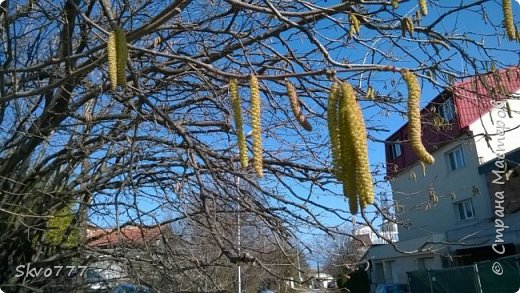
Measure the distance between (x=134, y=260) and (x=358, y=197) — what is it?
148 inches

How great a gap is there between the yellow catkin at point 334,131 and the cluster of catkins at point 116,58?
2.73 feet

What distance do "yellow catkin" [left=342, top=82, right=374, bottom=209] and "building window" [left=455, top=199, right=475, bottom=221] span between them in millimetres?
14634

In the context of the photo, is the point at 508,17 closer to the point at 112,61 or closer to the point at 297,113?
the point at 297,113

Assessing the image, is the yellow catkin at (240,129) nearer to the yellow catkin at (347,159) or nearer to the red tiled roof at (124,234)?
the yellow catkin at (347,159)

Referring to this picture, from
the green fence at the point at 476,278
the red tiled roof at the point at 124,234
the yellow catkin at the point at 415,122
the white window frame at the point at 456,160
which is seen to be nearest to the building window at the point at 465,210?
→ the white window frame at the point at 456,160

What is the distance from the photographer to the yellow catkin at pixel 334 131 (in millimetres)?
1195

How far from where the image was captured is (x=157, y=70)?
3908 millimetres

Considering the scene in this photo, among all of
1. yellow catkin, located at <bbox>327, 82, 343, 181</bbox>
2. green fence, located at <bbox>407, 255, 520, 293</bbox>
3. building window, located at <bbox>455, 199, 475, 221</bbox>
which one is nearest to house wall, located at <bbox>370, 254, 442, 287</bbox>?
building window, located at <bbox>455, 199, 475, 221</bbox>

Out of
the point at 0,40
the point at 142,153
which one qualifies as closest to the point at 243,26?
the point at 142,153

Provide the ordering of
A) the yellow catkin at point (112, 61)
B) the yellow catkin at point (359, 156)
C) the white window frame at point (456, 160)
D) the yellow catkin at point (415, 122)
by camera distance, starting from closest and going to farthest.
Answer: the yellow catkin at point (359, 156), the yellow catkin at point (415, 122), the yellow catkin at point (112, 61), the white window frame at point (456, 160)

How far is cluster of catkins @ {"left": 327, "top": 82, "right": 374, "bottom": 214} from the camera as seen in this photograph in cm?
116

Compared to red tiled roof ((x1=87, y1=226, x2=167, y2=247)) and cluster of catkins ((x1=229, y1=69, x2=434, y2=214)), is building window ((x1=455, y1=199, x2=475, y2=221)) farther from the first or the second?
cluster of catkins ((x1=229, y1=69, x2=434, y2=214))

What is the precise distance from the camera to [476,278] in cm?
813

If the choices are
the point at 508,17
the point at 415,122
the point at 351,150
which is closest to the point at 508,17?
the point at 508,17
